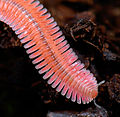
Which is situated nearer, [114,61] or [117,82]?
[117,82]

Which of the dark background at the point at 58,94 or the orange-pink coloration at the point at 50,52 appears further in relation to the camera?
the dark background at the point at 58,94

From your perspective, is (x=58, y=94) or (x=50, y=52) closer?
(x=50, y=52)

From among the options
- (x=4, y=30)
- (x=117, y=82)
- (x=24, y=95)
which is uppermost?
(x=4, y=30)

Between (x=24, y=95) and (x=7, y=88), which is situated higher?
(x=7, y=88)

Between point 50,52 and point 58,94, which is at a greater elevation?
point 50,52

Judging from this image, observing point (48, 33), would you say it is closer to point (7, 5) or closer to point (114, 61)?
point (7, 5)

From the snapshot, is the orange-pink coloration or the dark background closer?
the orange-pink coloration

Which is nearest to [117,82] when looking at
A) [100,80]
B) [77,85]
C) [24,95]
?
[100,80]

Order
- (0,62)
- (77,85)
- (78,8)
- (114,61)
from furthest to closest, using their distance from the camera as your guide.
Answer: (78,8)
(0,62)
(114,61)
(77,85)
